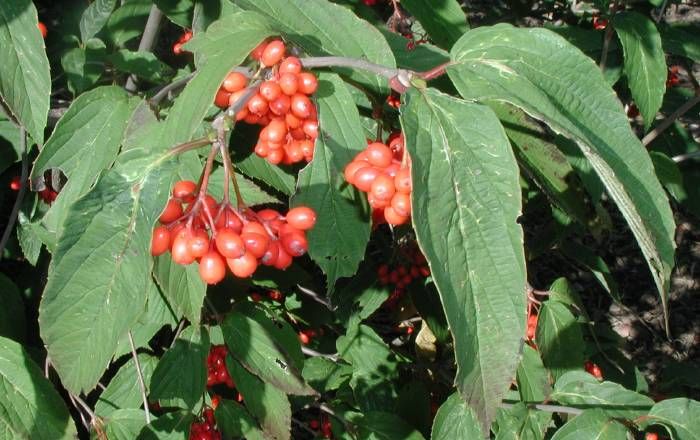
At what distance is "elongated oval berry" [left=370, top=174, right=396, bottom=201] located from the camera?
5.62 ft

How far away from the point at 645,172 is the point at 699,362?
531 cm

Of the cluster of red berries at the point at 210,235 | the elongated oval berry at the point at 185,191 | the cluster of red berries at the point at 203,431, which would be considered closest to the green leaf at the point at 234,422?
the cluster of red berries at the point at 203,431

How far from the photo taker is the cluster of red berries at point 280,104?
5.77 feet

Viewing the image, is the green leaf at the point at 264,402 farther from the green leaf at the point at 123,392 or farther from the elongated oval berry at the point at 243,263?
the elongated oval berry at the point at 243,263

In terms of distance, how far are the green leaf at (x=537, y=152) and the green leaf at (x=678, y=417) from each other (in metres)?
0.82

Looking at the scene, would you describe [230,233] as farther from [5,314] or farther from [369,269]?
[369,269]

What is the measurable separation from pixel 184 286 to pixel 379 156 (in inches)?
30.6

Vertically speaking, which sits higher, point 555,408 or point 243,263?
point 243,263

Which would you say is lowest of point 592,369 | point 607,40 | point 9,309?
point 592,369

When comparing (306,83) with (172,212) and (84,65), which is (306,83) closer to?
(172,212)

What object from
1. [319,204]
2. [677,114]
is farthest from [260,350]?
[677,114]

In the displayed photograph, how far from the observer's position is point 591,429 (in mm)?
2428

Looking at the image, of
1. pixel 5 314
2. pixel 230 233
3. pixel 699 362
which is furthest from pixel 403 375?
pixel 699 362

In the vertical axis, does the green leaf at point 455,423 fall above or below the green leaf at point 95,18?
below
